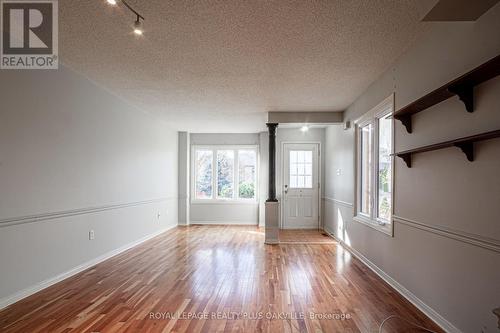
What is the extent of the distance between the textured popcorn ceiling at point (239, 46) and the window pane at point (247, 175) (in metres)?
3.23

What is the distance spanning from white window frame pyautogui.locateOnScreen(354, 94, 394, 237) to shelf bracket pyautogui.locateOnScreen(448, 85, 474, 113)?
50.2 inches

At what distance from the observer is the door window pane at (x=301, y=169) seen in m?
7.22

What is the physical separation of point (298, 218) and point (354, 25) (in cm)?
538

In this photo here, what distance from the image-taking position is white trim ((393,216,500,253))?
1842mm

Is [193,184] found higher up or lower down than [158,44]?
lower down

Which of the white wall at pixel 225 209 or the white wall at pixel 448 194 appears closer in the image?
the white wall at pixel 448 194

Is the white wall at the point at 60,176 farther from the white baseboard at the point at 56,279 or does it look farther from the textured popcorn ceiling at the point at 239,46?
the textured popcorn ceiling at the point at 239,46

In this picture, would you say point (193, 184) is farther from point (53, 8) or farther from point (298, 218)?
point (53, 8)

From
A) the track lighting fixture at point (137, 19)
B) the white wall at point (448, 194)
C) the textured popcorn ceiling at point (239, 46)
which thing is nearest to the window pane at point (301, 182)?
the textured popcorn ceiling at point (239, 46)

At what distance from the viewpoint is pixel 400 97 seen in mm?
3141

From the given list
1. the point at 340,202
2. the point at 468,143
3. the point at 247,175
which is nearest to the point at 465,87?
the point at 468,143

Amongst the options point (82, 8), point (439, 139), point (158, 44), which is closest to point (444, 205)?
point (439, 139)

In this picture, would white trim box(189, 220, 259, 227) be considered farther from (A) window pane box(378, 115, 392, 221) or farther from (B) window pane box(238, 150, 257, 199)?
(A) window pane box(378, 115, 392, 221)

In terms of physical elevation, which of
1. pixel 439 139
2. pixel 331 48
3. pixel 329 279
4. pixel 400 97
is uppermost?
pixel 331 48
